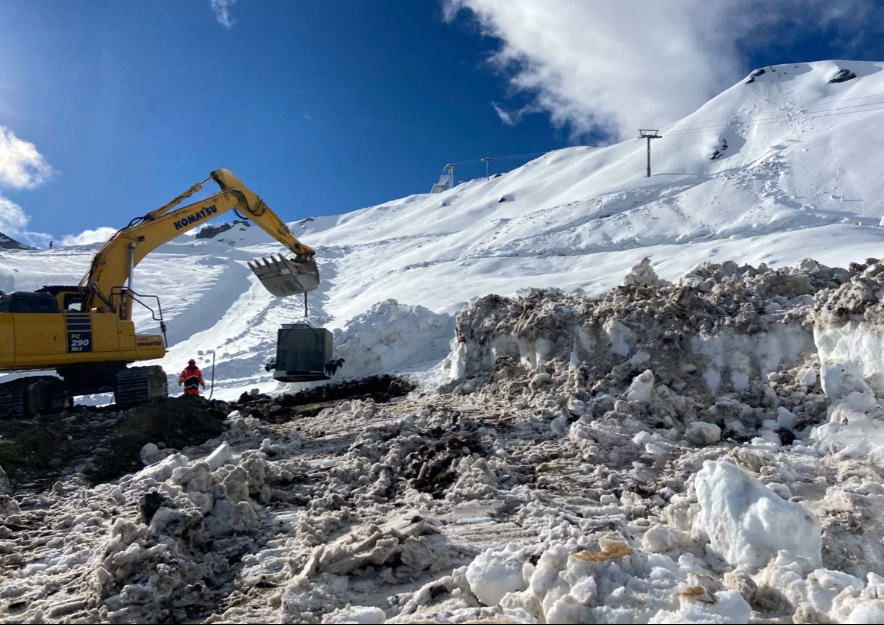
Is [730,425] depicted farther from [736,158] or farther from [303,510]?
[736,158]

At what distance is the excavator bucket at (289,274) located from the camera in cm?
1151

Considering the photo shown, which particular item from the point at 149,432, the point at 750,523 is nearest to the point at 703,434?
the point at 750,523

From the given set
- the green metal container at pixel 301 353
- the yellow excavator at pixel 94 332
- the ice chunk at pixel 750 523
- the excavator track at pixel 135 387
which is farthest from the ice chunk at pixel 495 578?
the green metal container at pixel 301 353

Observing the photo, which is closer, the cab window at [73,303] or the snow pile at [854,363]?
the snow pile at [854,363]

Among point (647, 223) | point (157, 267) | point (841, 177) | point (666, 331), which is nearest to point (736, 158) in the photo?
point (841, 177)

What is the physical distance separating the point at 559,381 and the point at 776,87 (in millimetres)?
62361

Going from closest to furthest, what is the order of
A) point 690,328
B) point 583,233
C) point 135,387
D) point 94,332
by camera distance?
1. point 690,328
2. point 94,332
3. point 135,387
4. point 583,233

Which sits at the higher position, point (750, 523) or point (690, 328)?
point (690, 328)

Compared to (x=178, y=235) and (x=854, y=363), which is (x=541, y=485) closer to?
(x=854, y=363)

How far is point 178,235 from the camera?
1006cm

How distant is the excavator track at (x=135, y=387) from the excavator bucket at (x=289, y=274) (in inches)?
113

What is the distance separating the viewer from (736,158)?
42.3 meters

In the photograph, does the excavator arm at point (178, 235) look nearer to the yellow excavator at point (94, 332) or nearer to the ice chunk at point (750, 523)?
the yellow excavator at point (94, 332)

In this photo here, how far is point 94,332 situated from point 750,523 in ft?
29.2
